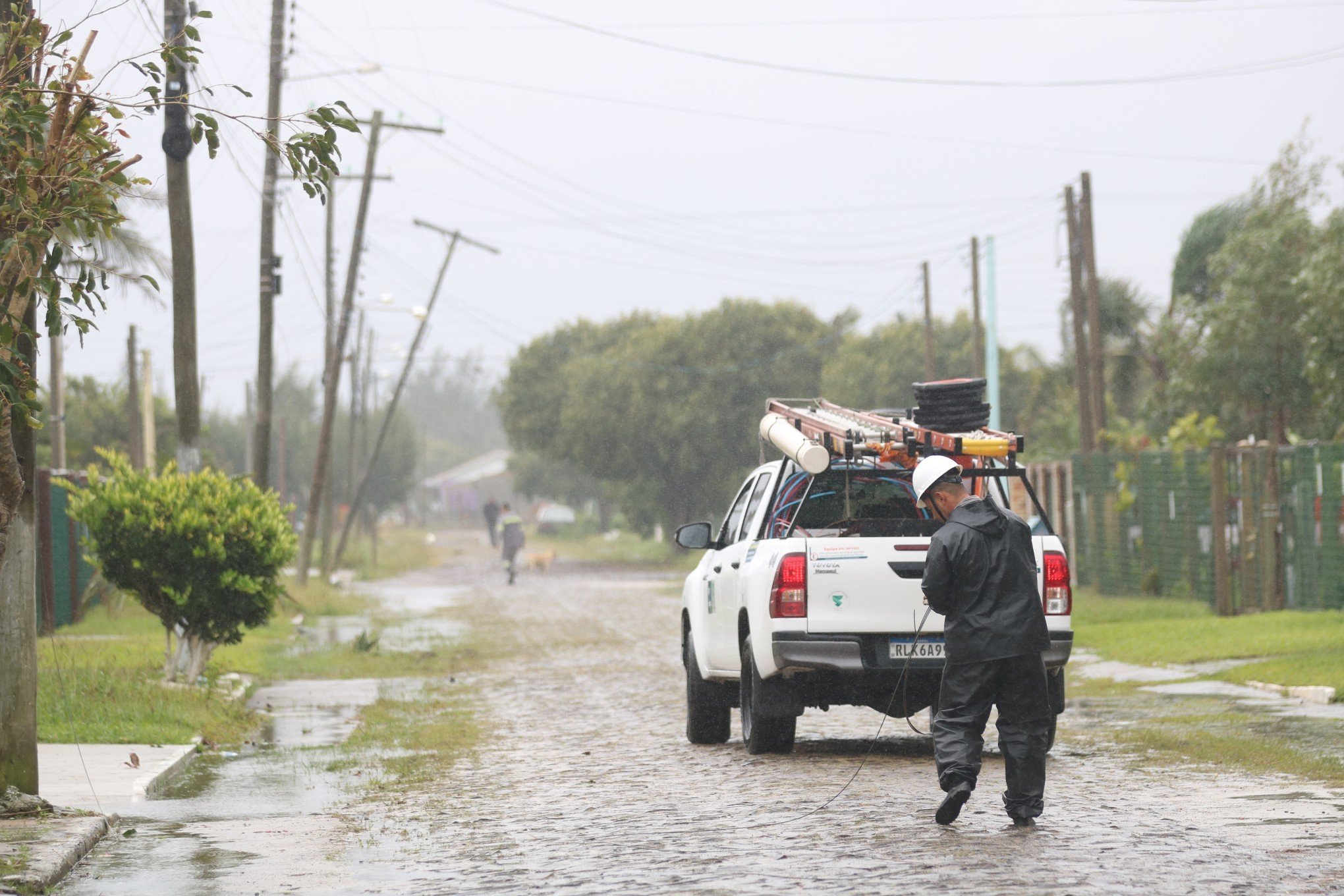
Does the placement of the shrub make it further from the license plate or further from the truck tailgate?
the license plate

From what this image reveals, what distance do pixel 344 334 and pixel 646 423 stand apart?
26.0 meters

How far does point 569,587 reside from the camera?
40.2 metres

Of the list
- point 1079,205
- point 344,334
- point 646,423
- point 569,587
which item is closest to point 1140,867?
point 1079,205

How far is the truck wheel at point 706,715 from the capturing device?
12.1 meters

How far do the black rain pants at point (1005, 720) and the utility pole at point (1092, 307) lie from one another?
23.2m

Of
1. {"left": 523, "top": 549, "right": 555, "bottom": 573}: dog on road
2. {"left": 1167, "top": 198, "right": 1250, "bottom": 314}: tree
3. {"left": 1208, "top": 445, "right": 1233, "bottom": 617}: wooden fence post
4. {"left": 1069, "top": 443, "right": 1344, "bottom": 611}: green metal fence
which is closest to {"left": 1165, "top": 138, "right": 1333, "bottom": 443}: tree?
{"left": 1167, "top": 198, "right": 1250, "bottom": 314}: tree

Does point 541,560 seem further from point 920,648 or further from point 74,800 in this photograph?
point 74,800

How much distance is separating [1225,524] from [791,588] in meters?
13.0

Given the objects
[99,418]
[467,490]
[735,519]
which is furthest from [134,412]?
[467,490]

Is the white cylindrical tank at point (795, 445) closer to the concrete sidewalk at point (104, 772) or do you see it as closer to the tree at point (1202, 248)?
the concrete sidewalk at point (104, 772)

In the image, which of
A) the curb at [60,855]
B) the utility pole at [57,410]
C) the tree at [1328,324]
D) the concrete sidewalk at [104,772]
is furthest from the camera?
the utility pole at [57,410]

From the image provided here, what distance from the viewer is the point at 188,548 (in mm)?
14992

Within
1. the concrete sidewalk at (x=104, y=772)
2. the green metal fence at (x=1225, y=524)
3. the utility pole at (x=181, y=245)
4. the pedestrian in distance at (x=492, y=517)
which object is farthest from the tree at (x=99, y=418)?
the concrete sidewalk at (x=104, y=772)

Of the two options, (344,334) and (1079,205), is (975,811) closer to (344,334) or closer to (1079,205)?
(1079,205)
